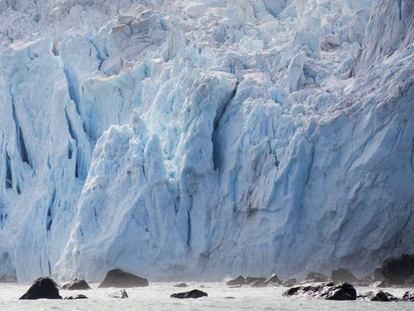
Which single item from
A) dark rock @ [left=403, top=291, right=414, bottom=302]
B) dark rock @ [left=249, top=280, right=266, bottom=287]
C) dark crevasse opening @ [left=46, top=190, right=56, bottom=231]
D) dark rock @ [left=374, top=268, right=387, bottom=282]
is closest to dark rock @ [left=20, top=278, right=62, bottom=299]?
dark rock @ [left=249, top=280, right=266, bottom=287]

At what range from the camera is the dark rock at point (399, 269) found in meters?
23.5

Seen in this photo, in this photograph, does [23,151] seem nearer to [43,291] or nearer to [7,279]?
[7,279]

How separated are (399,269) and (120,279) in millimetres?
9845

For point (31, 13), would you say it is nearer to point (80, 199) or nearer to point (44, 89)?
point (44, 89)

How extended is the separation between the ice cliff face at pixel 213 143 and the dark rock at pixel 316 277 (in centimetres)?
61

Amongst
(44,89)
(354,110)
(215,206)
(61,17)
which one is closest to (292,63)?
(354,110)

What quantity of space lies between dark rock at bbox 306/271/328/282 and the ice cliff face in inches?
24.1

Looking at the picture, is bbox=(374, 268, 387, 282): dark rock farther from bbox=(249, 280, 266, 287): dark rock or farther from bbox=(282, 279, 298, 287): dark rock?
bbox=(249, 280, 266, 287): dark rock

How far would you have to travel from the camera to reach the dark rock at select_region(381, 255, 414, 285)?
23.5 meters

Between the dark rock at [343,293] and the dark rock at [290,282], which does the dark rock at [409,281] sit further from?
the dark rock at [343,293]

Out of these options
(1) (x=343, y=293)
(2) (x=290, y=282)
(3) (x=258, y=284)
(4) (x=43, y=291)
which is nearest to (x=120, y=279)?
(3) (x=258, y=284)

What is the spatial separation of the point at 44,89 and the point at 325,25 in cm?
1256

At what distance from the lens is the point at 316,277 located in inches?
1026

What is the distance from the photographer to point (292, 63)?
30.9 meters
